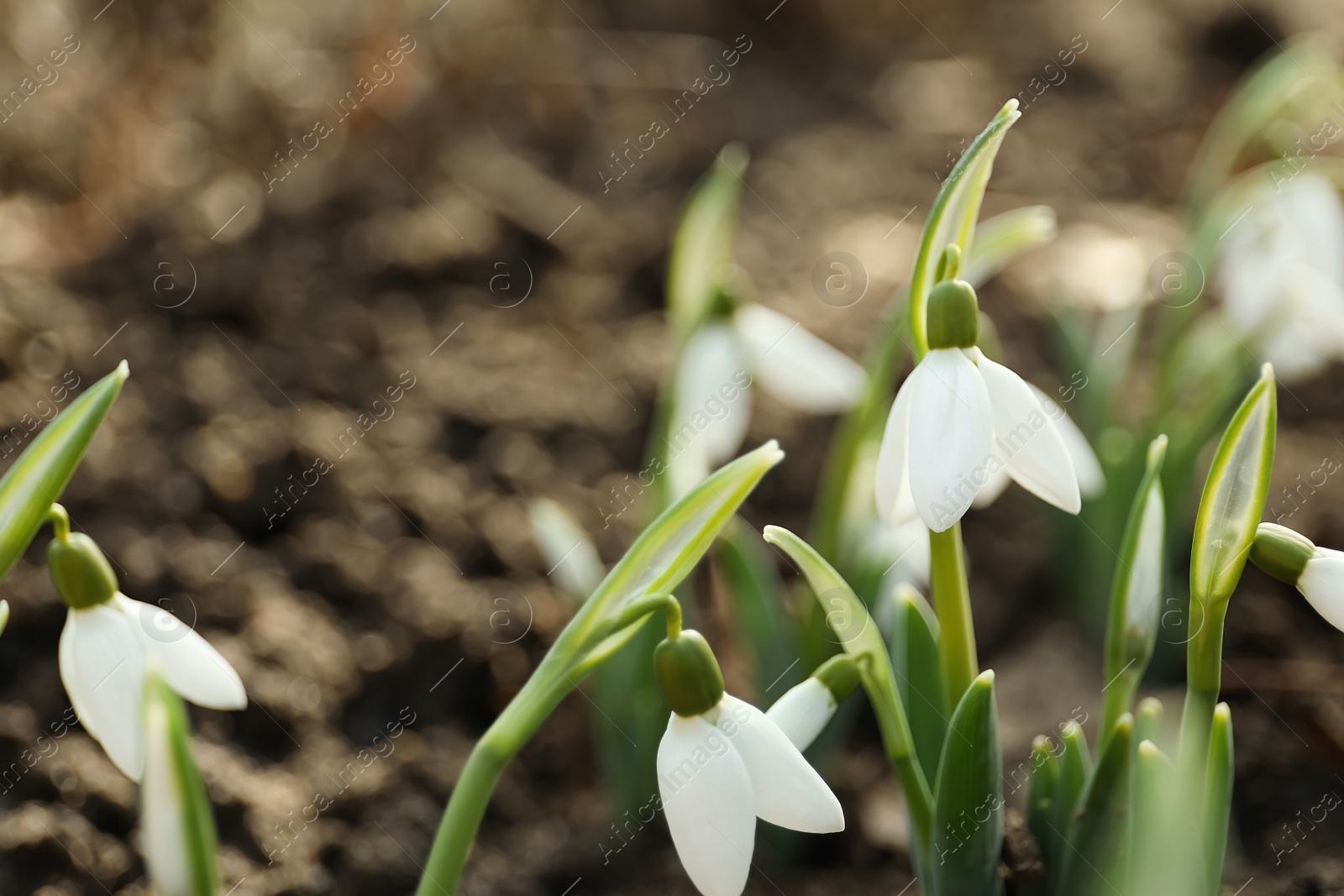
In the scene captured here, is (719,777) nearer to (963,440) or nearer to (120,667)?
(963,440)

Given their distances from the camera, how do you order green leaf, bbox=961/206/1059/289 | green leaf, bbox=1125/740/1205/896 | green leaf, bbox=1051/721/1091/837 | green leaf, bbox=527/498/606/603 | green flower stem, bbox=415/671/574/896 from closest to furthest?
green leaf, bbox=1125/740/1205/896, green flower stem, bbox=415/671/574/896, green leaf, bbox=1051/721/1091/837, green leaf, bbox=961/206/1059/289, green leaf, bbox=527/498/606/603

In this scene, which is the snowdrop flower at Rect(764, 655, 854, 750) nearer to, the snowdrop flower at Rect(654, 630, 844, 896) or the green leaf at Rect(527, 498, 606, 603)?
the snowdrop flower at Rect(654, 630, 844, 896)

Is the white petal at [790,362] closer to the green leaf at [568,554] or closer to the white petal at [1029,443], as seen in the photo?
the green leaf at [568,554]

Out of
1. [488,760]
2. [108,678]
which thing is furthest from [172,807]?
[488,760]

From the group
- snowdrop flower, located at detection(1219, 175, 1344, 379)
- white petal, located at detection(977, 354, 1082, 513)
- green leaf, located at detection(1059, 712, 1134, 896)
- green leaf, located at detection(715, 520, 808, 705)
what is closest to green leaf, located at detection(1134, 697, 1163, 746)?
green leaf, located at detection(1059, 712, 1134, 896)

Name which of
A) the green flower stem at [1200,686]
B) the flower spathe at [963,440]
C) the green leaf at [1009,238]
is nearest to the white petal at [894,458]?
the flower spathe at [963,440]

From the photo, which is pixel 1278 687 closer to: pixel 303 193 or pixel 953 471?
pixel 953 471
